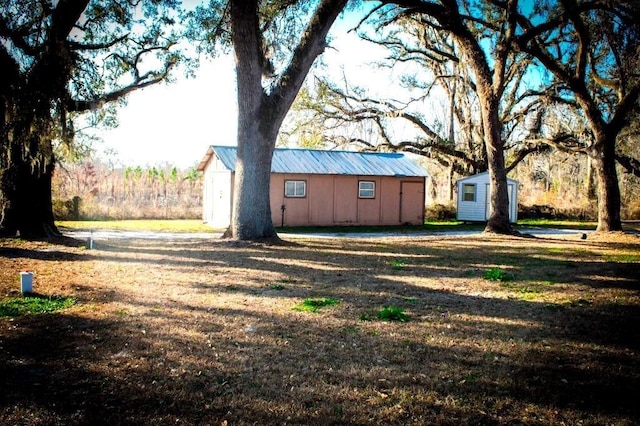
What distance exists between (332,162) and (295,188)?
9.11 feet

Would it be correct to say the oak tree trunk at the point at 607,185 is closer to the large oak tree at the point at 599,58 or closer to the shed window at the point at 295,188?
the large oak tree at the point at 599,58

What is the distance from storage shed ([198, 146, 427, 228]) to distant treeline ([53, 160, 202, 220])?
107 inches

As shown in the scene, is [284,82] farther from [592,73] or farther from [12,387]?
[592,73]

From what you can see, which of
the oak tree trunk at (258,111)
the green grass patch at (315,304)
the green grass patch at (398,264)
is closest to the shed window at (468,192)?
the oak tree trunk at (258,111)

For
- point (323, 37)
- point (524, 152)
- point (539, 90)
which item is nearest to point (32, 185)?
point (323, 37)

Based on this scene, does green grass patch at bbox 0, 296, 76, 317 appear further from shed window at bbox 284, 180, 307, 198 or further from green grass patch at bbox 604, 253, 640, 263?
shed window at bbox 284, 180, 307, 198

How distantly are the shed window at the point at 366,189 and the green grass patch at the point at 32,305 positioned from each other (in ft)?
63.7

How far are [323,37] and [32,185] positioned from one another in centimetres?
937

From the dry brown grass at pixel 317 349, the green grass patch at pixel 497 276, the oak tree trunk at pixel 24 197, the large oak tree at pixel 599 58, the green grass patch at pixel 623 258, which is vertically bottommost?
the dry brown grass at pixel 317 349

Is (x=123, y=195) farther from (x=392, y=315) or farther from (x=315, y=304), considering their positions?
(x=392, y=315)

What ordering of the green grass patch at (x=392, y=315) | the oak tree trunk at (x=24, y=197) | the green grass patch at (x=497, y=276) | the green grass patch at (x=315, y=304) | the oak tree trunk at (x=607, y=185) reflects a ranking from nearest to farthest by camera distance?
the green grass patch at (x=392, y=315) < the green grass patch at (x=315, y=304) < the green grass patch at (x=497, y=276) < the oak tree trunk at (x=24, y=197) < the oak tree trunk at (x=607, y=185)

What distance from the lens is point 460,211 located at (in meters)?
30.6

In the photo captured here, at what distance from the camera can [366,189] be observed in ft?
84.7

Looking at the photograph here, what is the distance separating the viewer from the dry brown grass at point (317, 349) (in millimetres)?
3762
